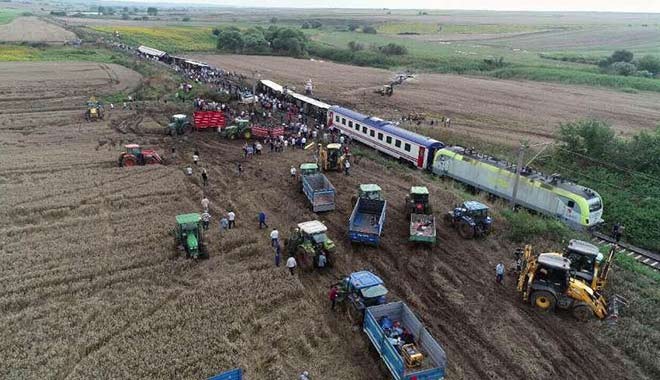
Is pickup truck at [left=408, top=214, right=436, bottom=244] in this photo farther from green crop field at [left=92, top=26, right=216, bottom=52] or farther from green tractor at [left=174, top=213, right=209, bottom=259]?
green crop field at [left=92, top=26, right=216, bottom=52]

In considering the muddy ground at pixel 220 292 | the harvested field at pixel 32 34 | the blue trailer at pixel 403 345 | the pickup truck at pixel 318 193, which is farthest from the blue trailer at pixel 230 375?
the harvested field at pixel 32 34

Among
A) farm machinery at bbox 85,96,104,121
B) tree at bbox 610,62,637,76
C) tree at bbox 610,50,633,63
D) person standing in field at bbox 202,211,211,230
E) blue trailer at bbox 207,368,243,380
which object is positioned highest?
tree at bbox 610,50,633,63

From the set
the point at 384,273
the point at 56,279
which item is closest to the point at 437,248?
the point at 384,273

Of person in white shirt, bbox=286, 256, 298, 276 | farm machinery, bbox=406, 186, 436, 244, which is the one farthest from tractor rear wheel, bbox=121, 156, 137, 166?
farm machinery, bbox=406, 186, 436, 244

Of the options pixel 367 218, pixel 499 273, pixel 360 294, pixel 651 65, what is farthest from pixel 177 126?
pixel 651 65

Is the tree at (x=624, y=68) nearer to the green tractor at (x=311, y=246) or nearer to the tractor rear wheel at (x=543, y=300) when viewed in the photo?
the tractor rear wheel at (x=543, y=300)

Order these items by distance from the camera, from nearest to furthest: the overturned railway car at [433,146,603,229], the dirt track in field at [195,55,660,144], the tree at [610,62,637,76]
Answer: the overturned railway car at [433,146,603,229] → the dirt track in field at [195,55,660,144] → the tree at [610,62,637,76]
